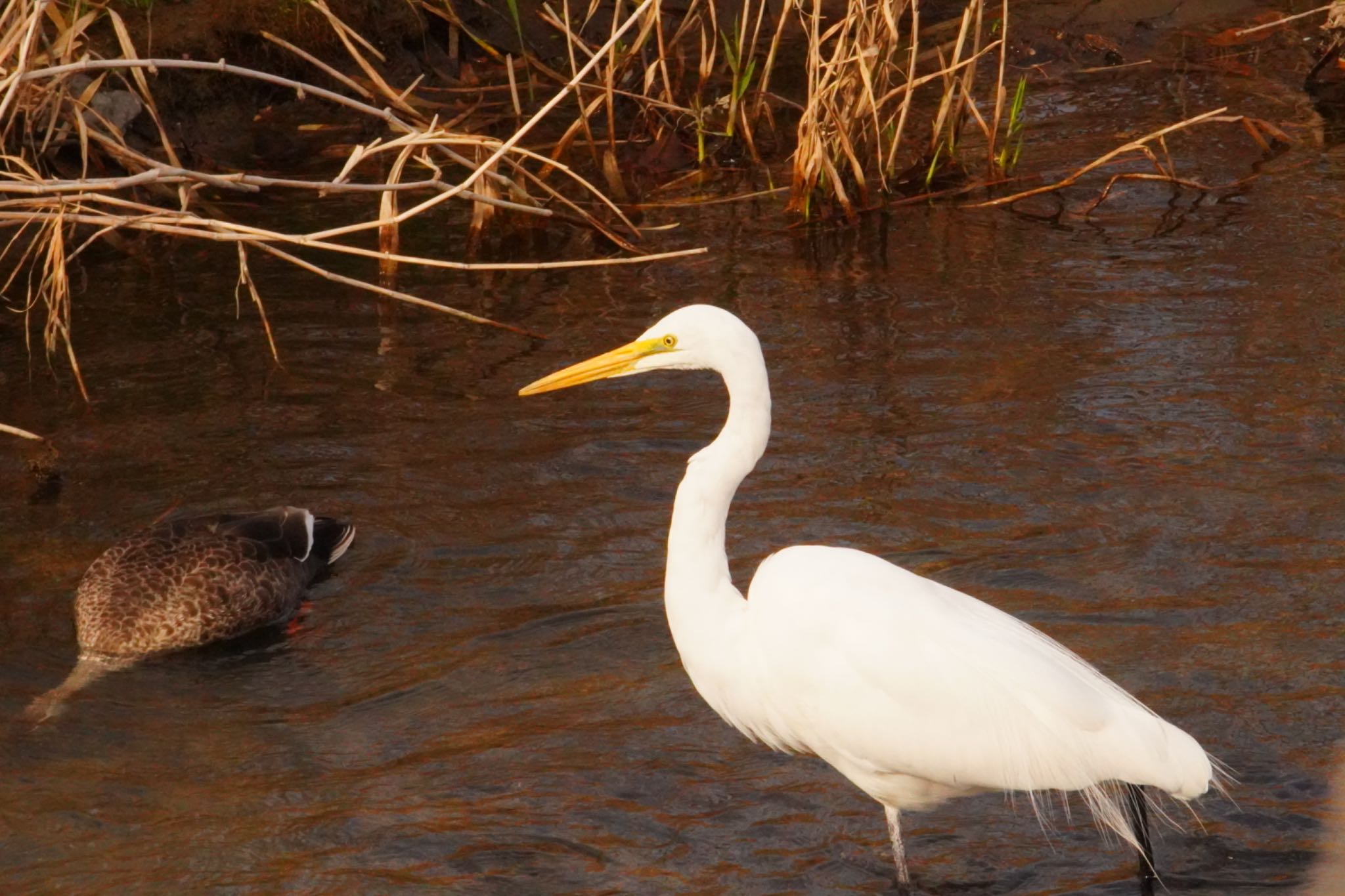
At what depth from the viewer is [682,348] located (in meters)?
4.50

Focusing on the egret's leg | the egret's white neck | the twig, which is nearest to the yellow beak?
the egret's white neck

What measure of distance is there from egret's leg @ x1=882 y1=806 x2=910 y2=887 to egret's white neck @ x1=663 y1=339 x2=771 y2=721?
0.64m

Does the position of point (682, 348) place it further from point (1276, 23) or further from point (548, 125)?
point (1276, 23)

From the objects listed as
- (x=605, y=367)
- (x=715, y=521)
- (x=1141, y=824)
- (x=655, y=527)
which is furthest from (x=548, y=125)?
(x=1141, y=824)

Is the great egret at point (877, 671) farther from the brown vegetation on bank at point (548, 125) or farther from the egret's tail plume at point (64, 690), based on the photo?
the egret's tail plume at point (64, 690)

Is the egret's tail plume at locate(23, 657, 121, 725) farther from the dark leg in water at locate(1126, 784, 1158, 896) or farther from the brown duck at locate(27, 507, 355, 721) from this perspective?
the dark leg in water at locate(1126, 784, 1158, 896)

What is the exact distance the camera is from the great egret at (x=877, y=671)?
4234 mm

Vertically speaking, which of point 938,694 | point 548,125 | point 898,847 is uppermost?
point 548,125

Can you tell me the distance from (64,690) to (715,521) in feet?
9.09

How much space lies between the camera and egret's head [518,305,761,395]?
14.4ft

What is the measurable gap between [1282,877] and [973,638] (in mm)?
1162

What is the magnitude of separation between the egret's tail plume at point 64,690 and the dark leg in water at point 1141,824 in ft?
12.2

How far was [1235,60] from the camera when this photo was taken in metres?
12.4

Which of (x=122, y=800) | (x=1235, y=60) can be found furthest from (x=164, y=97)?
(x=1235, y=60)
